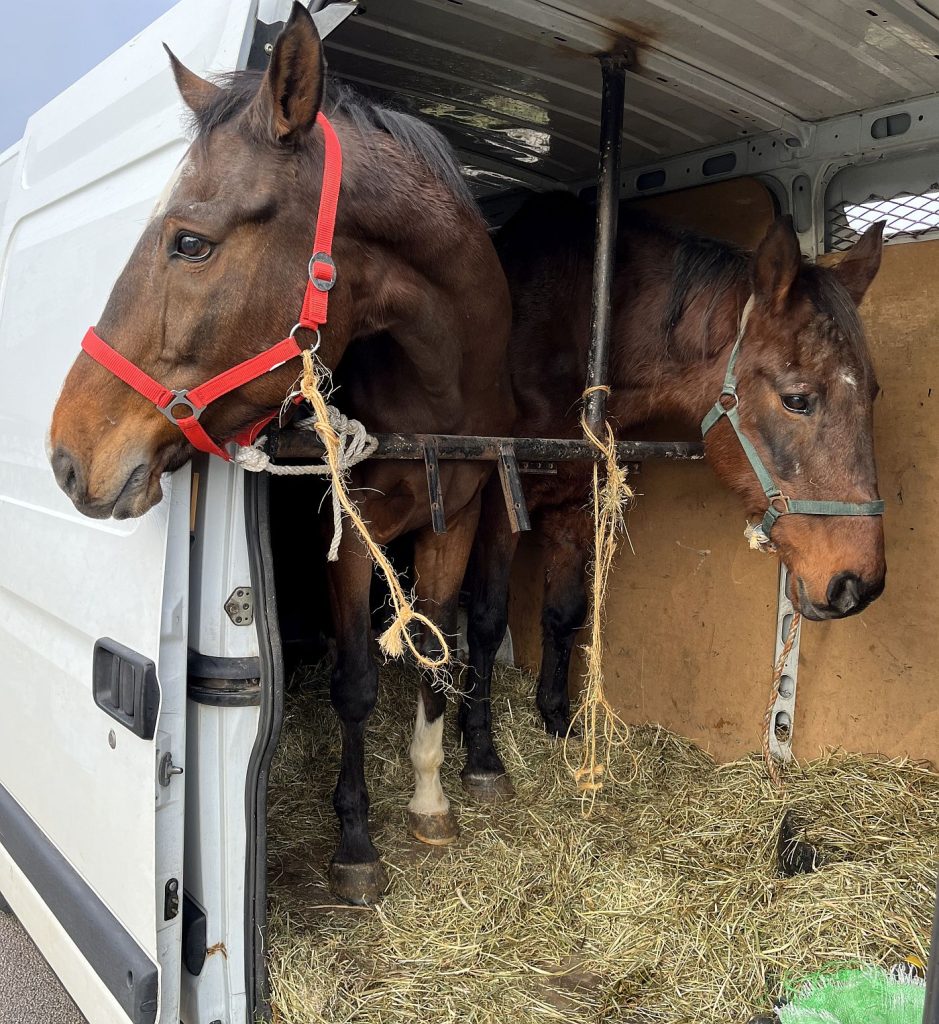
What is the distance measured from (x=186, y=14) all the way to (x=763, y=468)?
1779 millimetres

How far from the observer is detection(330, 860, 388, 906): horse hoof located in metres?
2.19

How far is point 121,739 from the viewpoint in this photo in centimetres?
147

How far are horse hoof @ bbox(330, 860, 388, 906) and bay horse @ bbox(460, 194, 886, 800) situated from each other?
647mm

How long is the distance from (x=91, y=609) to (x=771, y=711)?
216 centimetres

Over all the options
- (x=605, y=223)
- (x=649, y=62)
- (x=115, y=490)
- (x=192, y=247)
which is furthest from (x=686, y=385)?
(x=115, y=490)

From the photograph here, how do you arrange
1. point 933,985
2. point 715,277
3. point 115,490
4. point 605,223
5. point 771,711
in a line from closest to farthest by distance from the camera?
point 933,985 < point 115,490 < point 605,223 < point 715,277 < point 771,711

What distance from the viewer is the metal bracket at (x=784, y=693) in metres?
2.68

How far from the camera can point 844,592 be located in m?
2.10

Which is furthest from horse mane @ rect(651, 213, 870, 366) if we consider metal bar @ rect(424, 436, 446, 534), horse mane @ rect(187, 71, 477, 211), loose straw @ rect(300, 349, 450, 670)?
loose straw @ rect(300, 349, 450, 670)

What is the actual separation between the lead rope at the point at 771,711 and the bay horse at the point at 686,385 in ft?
1.16

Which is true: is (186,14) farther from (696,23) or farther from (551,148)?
(551,148)

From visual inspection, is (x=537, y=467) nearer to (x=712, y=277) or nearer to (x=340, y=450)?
(x=712, y=277)

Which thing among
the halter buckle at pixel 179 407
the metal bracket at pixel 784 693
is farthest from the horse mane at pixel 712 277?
the halter buckle at pixel 179 407

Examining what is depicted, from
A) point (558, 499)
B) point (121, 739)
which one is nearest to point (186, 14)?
point (121, 739)
